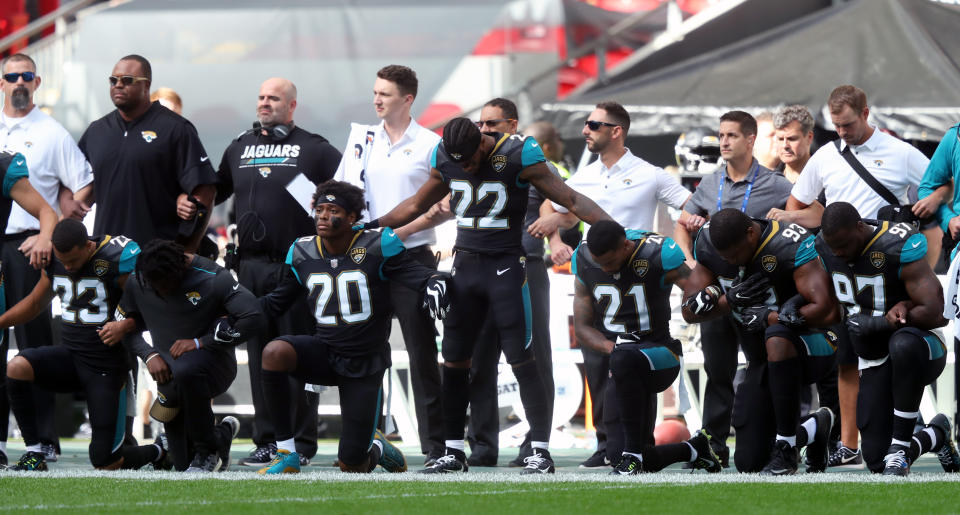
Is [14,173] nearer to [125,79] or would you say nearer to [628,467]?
[125,79]

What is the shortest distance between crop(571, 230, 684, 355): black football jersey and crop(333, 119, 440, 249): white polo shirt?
1.33 m

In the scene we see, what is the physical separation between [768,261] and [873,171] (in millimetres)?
1116

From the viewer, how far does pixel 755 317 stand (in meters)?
7.81

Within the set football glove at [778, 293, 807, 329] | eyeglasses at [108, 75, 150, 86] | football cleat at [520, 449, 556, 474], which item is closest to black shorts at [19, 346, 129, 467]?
eyeglasses at [108, 75, 150, 86]

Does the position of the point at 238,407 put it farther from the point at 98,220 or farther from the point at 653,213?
the point at 653,213

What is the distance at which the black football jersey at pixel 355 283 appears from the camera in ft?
26.4

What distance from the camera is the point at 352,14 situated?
14.7m

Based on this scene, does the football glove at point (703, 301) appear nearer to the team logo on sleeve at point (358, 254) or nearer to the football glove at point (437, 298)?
the football glove at point (437, 298)

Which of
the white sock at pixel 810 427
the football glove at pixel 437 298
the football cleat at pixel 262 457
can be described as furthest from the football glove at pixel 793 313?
the football cleat at pixel 262 457

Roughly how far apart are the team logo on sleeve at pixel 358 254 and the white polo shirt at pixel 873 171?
8.56 feet

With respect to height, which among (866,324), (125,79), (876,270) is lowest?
(866,324)

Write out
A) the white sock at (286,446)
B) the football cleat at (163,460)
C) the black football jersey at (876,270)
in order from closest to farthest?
the black football jersey at (876,270), the white sock at (286,446), the football cleat at (163,460)

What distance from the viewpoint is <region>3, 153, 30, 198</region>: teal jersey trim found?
338 inches

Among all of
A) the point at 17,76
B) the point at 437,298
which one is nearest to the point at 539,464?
the point at 437,298
